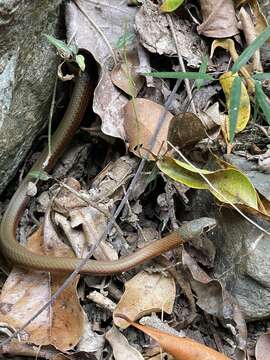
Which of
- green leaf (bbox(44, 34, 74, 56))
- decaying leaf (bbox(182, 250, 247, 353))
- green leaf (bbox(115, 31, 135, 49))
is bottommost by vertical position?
decaying leaf (bbox(182, 250, 247, 353))

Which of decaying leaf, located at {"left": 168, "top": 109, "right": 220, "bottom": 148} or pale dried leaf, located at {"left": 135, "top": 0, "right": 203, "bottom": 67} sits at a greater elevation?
Answer: pale dried leaf, located at {"left": 135, "top": 0, "right": 203, "bottom": 67}

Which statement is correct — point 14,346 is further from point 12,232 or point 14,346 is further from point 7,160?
point 7,160

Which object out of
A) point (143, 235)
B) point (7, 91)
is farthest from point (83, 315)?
point (7, 91)

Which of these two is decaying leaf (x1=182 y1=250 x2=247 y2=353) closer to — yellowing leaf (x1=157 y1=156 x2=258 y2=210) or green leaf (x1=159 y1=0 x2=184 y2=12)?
yellowing leaf (x1=157 y1=156 x2=258 y2=210)

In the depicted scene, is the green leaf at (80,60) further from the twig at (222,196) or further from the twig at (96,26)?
the twig at (222,196)

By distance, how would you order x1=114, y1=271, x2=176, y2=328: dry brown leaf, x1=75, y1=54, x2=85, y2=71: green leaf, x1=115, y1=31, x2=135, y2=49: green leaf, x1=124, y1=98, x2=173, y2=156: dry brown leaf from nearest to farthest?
x1=114, y1=271, x2=176, y2=328: dry brown leaf → x1=75, y1=54, x2=85, y2=71: green leaf → x1=124, y1=98, x2=173, y2=156: dry brown leaf → x1=115, y1=31, x2=135, y2=49: green leaf

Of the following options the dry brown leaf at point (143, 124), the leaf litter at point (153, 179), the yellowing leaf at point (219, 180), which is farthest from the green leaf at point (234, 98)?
the dry brown leaf at point (143, 124)

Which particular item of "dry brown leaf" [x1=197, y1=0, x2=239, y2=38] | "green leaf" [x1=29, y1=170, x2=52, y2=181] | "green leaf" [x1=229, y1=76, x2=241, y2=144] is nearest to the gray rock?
"green leaf" [x1=29, y1=170, x2=52, y2=181]
